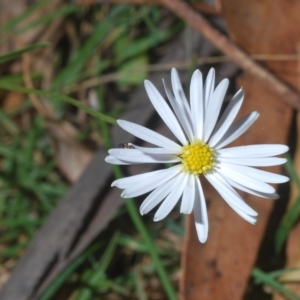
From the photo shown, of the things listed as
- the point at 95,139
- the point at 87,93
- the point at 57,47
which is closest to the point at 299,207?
the point at 95,139

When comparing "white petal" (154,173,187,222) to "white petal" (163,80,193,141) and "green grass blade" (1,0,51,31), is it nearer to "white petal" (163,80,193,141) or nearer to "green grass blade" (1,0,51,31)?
"white petal" (163,80,193,141)

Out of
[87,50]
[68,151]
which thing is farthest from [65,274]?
[87,50]

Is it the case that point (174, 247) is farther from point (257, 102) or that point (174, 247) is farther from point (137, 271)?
point (257, 102)

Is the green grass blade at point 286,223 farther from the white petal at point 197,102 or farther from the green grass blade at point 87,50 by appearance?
the green grass blade at point 87,50

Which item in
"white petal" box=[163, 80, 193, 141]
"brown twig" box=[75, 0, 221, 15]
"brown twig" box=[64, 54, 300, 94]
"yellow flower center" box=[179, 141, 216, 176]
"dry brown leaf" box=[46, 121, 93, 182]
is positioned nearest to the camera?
"white petal" box=[163, 80, 193, 141]

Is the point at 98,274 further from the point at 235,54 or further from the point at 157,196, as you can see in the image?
the point at 235,54

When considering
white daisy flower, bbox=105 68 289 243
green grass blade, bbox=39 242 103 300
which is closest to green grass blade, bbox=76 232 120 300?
green grass blade, bbox=39 242 103 300
